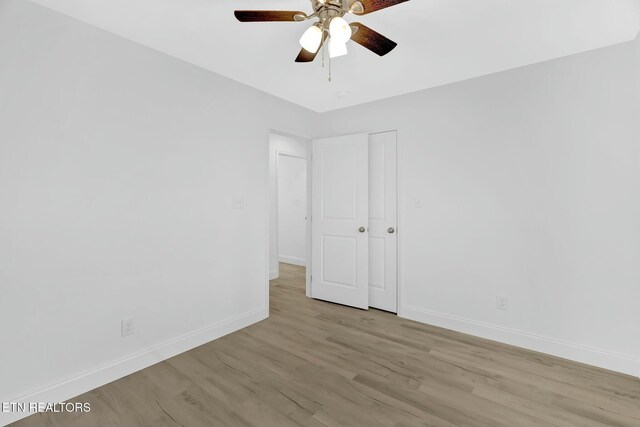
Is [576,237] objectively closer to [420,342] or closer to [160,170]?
[420,342]

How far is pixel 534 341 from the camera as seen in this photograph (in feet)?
8.41

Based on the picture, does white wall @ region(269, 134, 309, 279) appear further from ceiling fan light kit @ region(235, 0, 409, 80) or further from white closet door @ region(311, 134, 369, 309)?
ceiling fan light kit @ region(235, 0, 409, 80)

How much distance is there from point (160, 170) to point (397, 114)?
8.11 feet

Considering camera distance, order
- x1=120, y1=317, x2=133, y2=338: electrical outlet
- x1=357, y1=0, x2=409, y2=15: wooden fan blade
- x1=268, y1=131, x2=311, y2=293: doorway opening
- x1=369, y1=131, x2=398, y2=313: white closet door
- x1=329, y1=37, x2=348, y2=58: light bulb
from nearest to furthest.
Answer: x1=357, y1=0, x2=409, y2=15: wooden fan blade
x1=329, y1=37, x2=348, y2=58: light bulb
x1=120, y1=317, x2=133, y2=338: electrical outlet
x1=369, y1=131, x2=398, y2=313: white closet door
x1=268, y1=131, x2=311, y2=293: doorway opening

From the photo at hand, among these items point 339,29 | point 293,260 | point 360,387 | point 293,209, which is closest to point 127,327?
point 360,387

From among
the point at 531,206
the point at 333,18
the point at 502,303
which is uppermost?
the point at 333,18

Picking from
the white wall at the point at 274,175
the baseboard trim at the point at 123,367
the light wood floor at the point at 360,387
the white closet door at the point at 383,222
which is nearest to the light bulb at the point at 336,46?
the white closet door at the point at 383,222

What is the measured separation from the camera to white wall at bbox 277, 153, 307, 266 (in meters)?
6.02

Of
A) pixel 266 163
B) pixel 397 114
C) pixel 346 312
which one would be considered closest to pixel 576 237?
pixel 397 114

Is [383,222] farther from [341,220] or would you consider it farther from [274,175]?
[274,175]

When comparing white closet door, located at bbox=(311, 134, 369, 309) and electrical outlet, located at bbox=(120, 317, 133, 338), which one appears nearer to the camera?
electrical outlet, located at bbox=(120, 317, 133, 338)

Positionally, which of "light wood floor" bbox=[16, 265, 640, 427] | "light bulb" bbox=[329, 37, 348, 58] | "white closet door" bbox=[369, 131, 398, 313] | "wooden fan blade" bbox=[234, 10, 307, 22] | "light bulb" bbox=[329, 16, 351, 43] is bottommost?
"light wood floor" bbox=[16, 265, 640, 427]

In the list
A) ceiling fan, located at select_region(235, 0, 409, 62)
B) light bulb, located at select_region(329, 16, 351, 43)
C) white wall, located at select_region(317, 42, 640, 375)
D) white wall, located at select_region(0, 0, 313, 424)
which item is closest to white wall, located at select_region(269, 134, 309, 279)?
white wall, located at select_region(0, 0, 313, 424)

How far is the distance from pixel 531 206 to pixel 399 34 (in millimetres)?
1820
